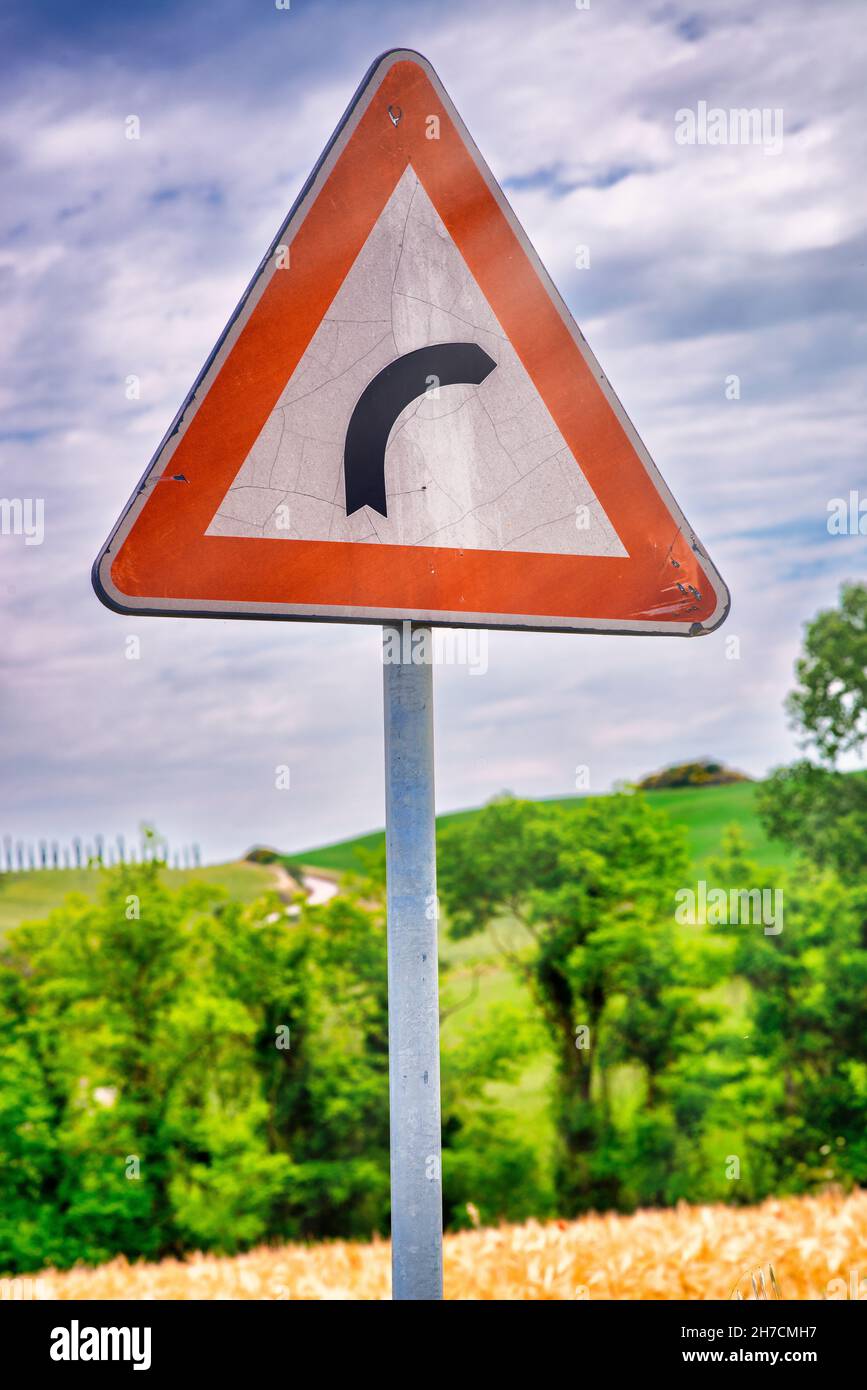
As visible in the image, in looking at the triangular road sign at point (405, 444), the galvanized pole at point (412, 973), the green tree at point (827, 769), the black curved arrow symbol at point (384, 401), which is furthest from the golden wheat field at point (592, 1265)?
the green tree at point (827, 769)

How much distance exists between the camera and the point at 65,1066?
2056cm

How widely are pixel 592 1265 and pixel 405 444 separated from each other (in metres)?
2.83

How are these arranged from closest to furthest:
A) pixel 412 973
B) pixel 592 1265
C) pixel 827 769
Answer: pixel 412 973 < pixel 592 1265 < pixel 827 769

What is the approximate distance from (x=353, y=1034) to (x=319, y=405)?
72.9 ft

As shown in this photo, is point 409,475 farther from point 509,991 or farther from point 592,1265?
point 509,991

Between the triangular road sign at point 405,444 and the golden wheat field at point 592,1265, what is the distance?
2.39 meters

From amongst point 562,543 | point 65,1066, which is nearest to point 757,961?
point 65,1066

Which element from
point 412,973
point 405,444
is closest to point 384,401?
point 405,444

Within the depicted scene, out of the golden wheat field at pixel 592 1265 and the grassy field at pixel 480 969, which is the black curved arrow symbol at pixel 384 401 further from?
the grassy field at pixel 480 969

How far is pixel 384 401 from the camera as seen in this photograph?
1453 mm

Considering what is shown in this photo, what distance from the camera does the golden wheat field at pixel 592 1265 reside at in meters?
3.09

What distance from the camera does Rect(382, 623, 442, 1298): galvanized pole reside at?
4.46 ft

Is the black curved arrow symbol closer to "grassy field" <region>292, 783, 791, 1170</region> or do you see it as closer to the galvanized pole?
the galvanized pole

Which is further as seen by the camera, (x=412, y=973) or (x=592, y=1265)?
(x=592, y=1265)
